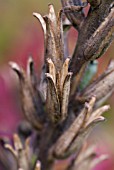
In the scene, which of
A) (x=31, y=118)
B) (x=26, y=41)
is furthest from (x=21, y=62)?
(x=31, y=118)

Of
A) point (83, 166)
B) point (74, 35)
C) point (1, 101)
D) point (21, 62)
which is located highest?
point (74, 35)

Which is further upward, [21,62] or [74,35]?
[74,35]

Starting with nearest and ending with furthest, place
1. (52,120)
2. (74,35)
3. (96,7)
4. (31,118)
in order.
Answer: (96,7), (52,120), (31,118), (74,35)

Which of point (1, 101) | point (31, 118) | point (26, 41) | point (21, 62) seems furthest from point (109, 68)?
point (26, 41)

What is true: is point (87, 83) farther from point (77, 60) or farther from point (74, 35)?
point (74, 35)

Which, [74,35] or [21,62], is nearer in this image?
[21,62]

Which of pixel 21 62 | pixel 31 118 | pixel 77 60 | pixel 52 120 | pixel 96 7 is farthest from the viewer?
pixel 21 62
